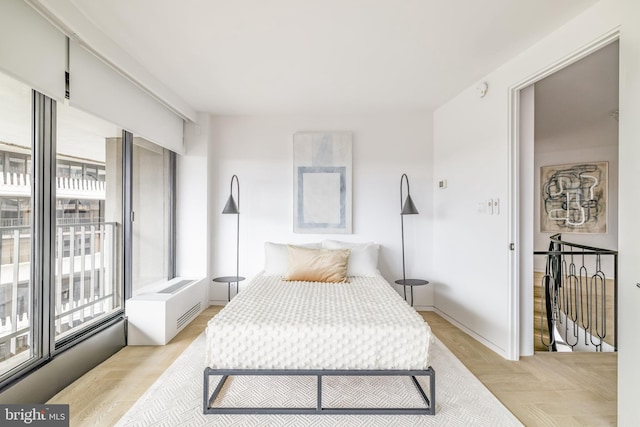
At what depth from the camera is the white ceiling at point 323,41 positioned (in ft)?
6.42

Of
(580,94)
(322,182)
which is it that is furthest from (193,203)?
(580,94)

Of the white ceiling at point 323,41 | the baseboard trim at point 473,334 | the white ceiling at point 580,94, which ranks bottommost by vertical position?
the baseboard trim at point 473,334

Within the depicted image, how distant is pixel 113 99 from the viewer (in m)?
2.50

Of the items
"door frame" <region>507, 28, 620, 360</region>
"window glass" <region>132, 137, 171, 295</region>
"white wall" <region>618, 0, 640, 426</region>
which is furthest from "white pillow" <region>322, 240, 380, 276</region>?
"white wall" <region>618, 0, 640, 426</region>

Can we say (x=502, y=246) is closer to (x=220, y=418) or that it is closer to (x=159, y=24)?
(x=220, y=418)

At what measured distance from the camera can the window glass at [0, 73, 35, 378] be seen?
1.90 m

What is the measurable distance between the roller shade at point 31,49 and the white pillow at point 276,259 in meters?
2.28

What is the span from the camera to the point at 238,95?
11.1 feet

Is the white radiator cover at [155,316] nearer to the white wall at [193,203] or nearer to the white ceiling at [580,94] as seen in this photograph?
the white wall at [193,203]

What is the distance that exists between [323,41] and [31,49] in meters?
1.76
